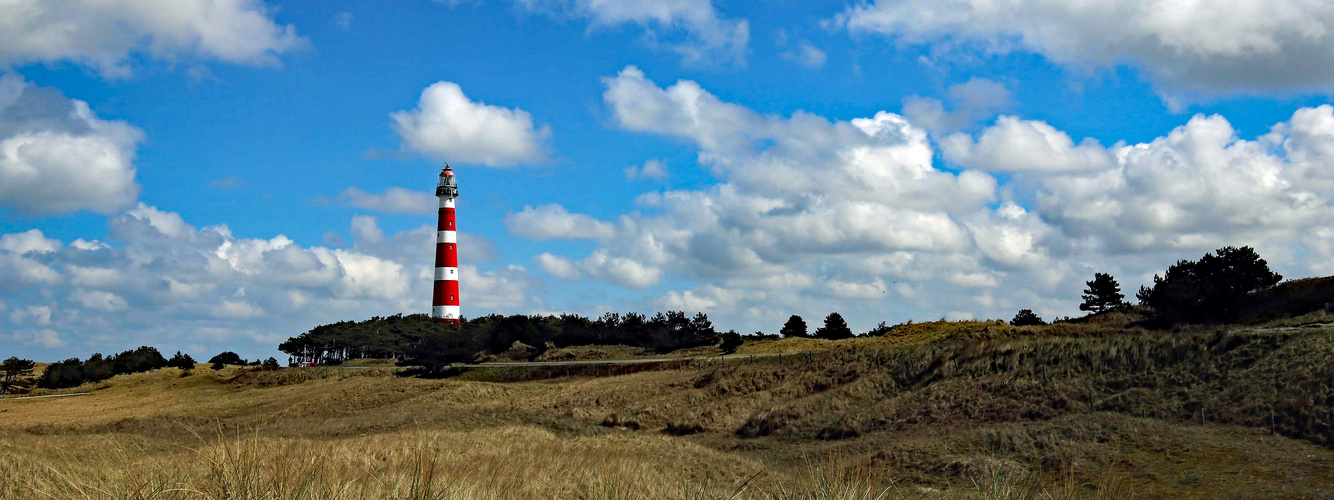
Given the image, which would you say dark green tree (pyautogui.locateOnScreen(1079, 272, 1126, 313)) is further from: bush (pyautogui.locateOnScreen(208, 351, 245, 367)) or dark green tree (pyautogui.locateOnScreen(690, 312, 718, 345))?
bush (pyautogui.locateOnScreen(208, 351, 245, 367))

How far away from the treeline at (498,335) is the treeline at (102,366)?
895 cm

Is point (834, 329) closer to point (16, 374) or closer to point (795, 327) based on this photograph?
point (795, 327)

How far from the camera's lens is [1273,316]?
44844mm

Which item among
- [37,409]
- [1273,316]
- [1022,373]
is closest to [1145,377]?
[1022,373]

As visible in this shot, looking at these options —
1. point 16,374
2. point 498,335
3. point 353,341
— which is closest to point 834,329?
point 498,335

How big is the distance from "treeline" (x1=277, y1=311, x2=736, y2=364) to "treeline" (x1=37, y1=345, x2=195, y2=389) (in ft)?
29.4

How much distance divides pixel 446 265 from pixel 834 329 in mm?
32667

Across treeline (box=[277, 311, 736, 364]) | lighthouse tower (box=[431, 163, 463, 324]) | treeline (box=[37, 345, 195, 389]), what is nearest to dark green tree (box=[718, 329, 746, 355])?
treeline (box=[277, 311, 736, 364])

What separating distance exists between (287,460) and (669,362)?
44466 mm

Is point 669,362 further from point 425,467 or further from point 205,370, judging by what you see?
point 425,467

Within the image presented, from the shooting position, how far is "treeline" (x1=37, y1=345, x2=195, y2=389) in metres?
65.5

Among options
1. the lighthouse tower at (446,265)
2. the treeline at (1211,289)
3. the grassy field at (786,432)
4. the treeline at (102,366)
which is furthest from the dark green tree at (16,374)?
the treeline at (1211,289)

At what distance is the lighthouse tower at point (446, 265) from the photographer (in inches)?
3036

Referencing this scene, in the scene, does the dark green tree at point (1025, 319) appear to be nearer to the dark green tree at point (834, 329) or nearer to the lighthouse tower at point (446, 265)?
the dark green tree at point (834, 329)
